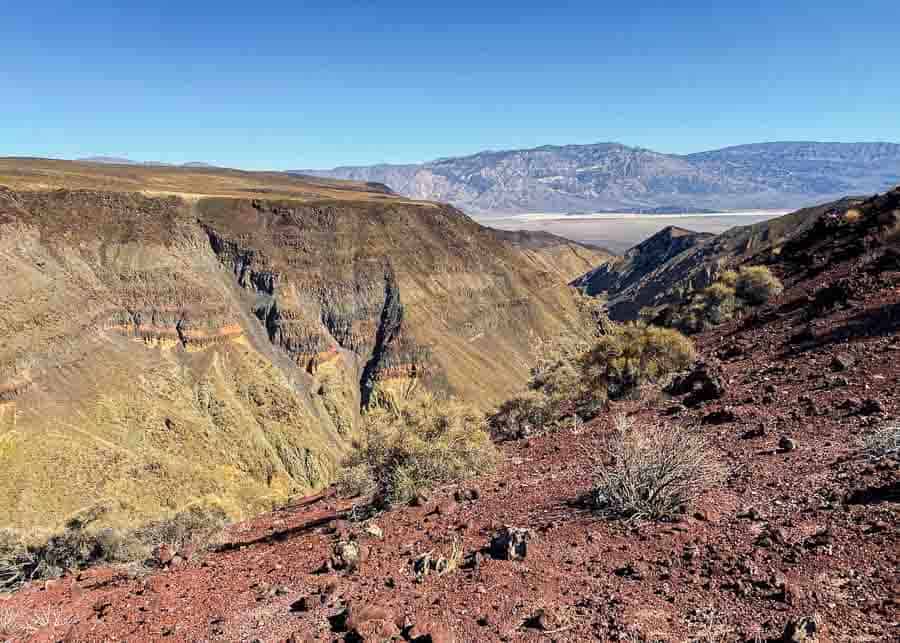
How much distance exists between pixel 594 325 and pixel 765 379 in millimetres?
84912

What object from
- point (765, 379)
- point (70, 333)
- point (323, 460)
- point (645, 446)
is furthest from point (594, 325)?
point (645, 446)

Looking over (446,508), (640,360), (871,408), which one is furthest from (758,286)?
(446,508)

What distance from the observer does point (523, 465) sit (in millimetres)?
13625

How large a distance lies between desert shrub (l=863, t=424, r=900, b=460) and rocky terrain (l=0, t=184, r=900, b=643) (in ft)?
0.56

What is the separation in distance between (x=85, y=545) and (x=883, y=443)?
24.3 m

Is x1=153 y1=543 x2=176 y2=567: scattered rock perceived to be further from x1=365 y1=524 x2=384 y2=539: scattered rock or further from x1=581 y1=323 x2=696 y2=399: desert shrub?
x1=581 y1=323 x2=696 y2=399: desert shrub

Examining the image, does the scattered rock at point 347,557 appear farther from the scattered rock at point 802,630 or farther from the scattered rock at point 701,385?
the scattered rock at point 701,385

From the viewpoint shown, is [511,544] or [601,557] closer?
[601,557]

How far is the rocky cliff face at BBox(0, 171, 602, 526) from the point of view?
126 ft

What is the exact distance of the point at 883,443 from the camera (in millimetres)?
8633

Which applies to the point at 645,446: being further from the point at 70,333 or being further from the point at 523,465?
the point at 70,333

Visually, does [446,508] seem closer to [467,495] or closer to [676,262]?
[467,495]

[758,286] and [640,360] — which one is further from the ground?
[758,286]

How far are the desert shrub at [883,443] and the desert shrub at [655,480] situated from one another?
2178 millimetres
